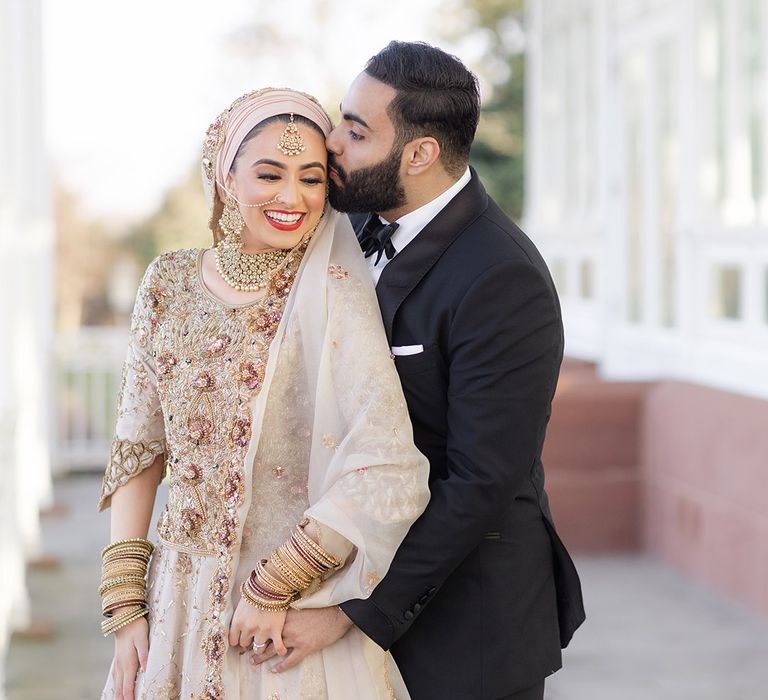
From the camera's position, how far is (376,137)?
225cm

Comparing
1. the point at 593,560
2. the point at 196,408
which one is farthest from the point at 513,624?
the point at 593,560

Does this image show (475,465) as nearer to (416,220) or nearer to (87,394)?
(416,220)

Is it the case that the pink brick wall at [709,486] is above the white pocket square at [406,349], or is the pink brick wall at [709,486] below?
below

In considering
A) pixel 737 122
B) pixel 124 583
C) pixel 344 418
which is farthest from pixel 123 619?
pixel 737 122

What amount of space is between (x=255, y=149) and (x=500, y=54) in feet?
60.9

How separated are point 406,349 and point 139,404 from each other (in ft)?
1.78

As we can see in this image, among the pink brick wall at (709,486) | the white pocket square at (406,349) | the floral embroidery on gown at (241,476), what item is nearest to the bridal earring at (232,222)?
the floral embroidery on gown at (241,476)

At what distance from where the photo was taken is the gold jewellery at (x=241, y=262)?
7.31 feet

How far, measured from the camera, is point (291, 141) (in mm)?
2141

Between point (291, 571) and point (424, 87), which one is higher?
point (424, 87)

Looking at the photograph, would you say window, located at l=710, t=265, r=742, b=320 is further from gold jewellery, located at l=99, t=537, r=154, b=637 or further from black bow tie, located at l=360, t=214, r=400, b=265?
gold jewellery, located at l=99, t=537, r=154, b=637

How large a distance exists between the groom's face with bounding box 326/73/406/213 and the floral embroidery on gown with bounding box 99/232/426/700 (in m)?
0.16

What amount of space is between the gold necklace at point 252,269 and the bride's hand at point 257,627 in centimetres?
57

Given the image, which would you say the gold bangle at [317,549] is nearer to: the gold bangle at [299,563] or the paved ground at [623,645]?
the gold bangle at [299,563]
